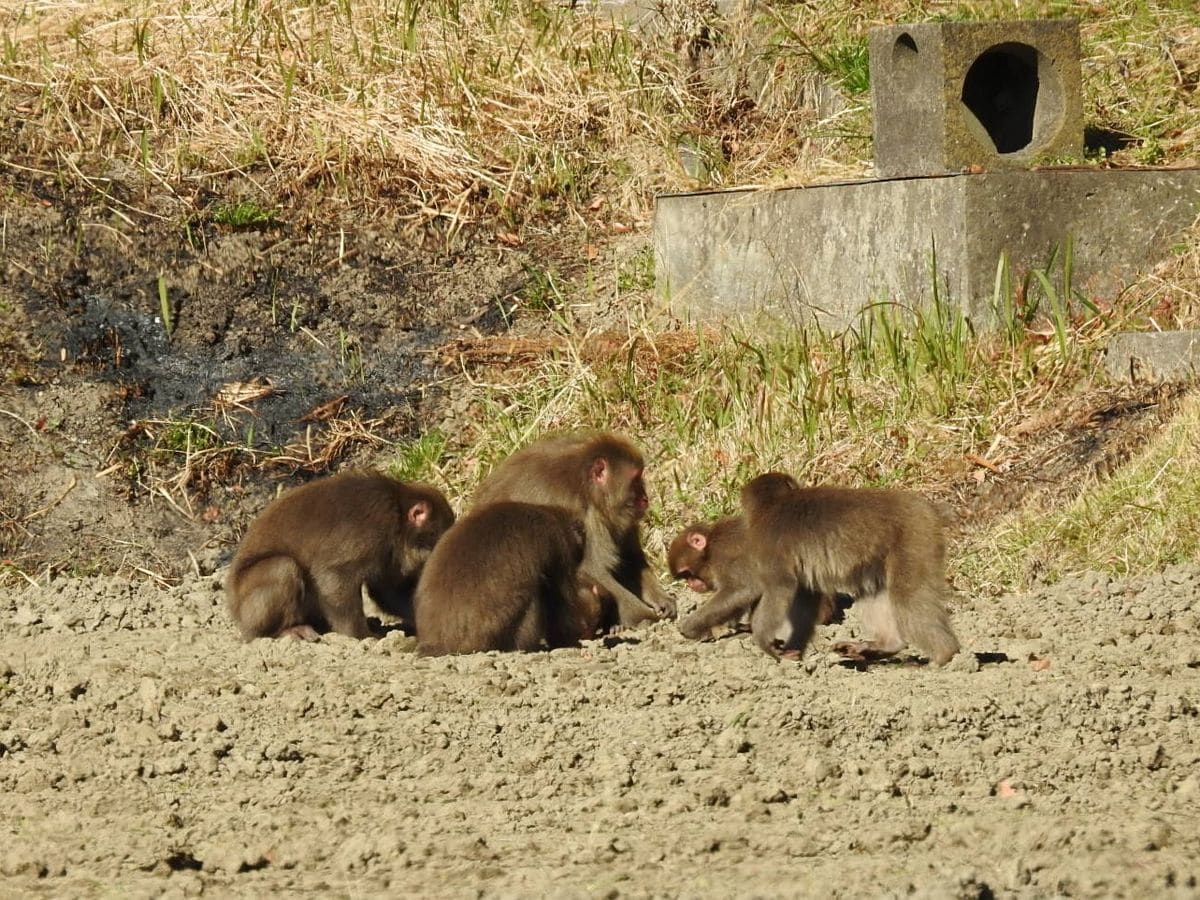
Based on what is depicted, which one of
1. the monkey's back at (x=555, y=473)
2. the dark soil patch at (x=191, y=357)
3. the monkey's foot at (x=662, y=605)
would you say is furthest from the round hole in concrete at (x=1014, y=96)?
the monkey's foot at (x=662, y=605)

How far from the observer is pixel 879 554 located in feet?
23.8

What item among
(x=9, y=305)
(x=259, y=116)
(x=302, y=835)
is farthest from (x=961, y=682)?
(x=259, y=116)

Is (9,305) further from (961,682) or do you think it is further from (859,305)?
(961,682)

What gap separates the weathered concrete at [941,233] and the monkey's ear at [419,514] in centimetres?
338

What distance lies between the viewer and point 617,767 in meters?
5.61

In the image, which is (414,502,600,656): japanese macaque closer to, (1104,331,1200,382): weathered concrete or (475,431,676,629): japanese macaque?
(475,431,676,629): japanese macaque

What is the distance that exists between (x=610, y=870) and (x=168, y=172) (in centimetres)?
880

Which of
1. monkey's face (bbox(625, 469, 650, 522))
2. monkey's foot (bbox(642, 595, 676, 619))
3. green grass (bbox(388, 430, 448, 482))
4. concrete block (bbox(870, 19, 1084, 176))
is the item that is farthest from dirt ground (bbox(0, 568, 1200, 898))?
concrete block (bbox(870, 19, 1084, 176))

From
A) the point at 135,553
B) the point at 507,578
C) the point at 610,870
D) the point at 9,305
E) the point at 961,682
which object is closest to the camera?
the point at 610,870

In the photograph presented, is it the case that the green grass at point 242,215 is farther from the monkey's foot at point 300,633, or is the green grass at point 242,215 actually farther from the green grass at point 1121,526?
the green grass at point 1121,526

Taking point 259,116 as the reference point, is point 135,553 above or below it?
below

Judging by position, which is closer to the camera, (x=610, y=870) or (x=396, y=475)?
(x=610, y=870)

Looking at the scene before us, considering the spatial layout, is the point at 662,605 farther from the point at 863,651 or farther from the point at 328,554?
the point at 328,554

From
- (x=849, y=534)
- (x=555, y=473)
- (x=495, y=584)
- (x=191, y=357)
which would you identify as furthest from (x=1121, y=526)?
(x=191, y=357)
